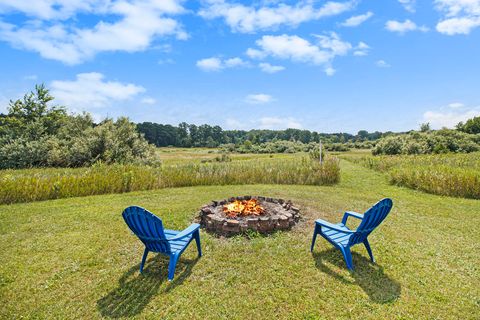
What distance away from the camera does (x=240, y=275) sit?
3924 mm

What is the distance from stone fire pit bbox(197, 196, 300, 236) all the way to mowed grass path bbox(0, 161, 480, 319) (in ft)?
0.94

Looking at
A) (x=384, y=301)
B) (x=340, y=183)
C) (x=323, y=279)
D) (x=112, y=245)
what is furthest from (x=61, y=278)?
(x=340, y=183)

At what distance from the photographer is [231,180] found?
12227 millimetres

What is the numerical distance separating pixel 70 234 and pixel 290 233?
15.5ft

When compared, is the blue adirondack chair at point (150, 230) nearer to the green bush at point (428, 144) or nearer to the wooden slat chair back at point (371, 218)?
the wooden slat chair back at point (371, 218)

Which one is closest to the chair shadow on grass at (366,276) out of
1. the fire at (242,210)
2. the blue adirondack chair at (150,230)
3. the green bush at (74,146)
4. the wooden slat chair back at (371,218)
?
the wooden slat chair back at (371,218)

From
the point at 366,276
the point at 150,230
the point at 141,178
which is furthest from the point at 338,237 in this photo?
the point at 141,178

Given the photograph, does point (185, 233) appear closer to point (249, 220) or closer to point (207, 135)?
point (249, 220)

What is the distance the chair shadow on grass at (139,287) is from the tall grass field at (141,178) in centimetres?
677

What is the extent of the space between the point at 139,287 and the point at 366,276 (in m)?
3.35

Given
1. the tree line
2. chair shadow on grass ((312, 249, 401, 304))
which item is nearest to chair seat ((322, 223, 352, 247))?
chair shadow on grass ((312, 249, 401, 304))

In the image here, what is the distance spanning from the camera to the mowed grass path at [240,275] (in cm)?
324

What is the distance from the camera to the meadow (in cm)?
881

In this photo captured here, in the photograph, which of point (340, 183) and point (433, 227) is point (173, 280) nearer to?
point (433, 227)
